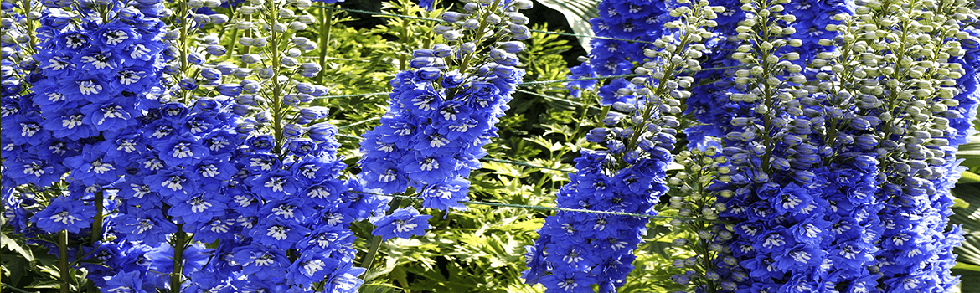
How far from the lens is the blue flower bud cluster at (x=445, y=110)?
1.57m

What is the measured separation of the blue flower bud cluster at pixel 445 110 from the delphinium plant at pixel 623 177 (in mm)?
333

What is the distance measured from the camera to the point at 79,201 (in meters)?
1.73

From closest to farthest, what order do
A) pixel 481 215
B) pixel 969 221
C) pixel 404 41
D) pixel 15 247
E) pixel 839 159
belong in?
pixel 15 247, pixel 839 159, pixel 481 215, pixel 404 41, pixel 969 221

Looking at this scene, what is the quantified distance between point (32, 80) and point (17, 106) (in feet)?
0.26

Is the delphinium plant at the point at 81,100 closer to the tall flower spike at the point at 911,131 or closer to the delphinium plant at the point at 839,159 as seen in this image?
the delphinium plant at the point at 839,159

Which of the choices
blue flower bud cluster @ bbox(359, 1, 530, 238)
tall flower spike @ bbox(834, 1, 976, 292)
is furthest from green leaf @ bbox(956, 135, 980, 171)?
blue flower bud cluster @ bbox(359, 1, 530, 238)

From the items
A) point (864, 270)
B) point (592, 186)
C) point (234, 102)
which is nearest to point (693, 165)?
point (592, 186)

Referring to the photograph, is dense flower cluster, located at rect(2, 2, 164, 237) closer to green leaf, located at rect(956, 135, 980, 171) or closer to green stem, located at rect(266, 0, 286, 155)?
green stem, located at rect(266, 0, 286, 155)

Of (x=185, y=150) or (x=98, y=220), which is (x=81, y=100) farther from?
(x=98, y=220)

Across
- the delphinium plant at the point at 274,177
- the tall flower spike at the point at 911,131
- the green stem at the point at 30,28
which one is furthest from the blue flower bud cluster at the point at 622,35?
the green stem at the point at 30,28

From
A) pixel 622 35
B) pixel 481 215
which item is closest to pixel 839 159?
pixel 622 35

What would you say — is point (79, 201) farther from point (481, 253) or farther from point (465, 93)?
point (481, 253)

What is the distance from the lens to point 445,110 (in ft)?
5.18

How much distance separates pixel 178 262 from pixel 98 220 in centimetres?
23
